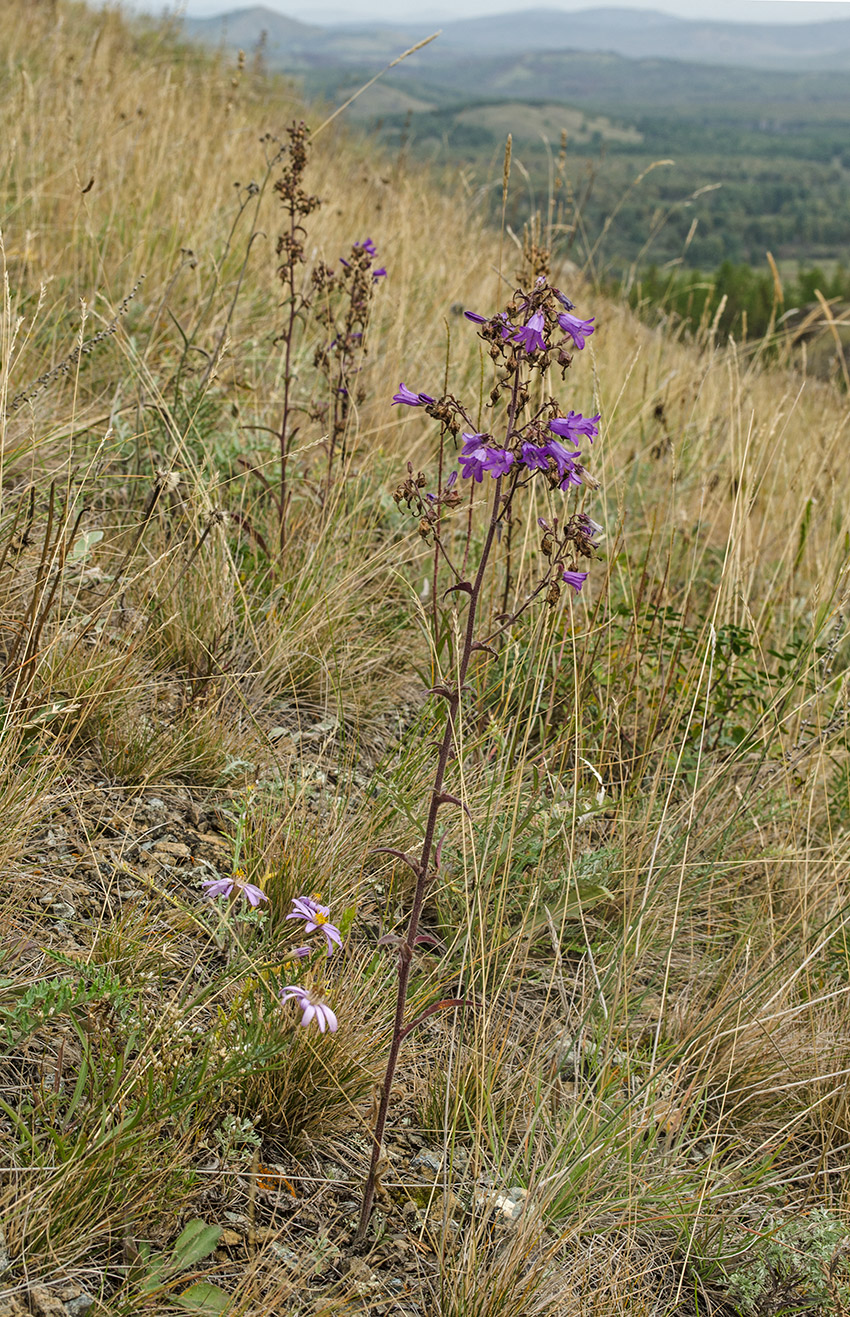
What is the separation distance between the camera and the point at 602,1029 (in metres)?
1.69

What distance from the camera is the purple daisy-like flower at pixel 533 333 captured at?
135 cm

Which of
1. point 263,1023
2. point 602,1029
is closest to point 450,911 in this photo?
point 602,1029

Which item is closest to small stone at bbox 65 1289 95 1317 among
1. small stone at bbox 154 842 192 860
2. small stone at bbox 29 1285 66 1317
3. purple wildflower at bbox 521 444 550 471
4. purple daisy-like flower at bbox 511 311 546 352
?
small stone at bbox 29 1285 66 1317

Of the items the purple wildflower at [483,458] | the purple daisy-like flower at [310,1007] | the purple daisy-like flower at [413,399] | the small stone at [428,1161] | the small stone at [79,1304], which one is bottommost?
the small stone at [428,1161]

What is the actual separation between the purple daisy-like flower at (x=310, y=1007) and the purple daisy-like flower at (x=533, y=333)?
3.42 ft

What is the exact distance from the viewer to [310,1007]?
1323 millimetres

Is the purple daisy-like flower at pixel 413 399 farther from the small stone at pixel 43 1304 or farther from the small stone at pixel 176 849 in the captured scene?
the small stone at pixel 43 1304

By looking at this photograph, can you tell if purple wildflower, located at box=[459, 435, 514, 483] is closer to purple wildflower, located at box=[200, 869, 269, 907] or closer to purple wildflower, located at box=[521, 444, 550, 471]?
purple wildflower, located at box=[521, 444, 550, 471]

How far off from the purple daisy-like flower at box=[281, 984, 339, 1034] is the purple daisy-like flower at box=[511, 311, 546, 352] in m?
1.04

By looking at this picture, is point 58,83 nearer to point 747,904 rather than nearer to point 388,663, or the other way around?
point 388,663

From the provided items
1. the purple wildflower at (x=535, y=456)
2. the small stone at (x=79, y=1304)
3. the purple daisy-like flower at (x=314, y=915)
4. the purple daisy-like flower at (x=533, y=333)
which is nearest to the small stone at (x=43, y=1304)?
the small stone at (x=79, y=1304)

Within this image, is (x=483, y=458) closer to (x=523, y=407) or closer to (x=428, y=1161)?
(x=523, y=407)

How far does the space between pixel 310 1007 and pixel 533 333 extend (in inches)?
41.7

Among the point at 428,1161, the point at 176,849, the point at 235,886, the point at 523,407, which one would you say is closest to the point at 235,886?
the point at 235,886
